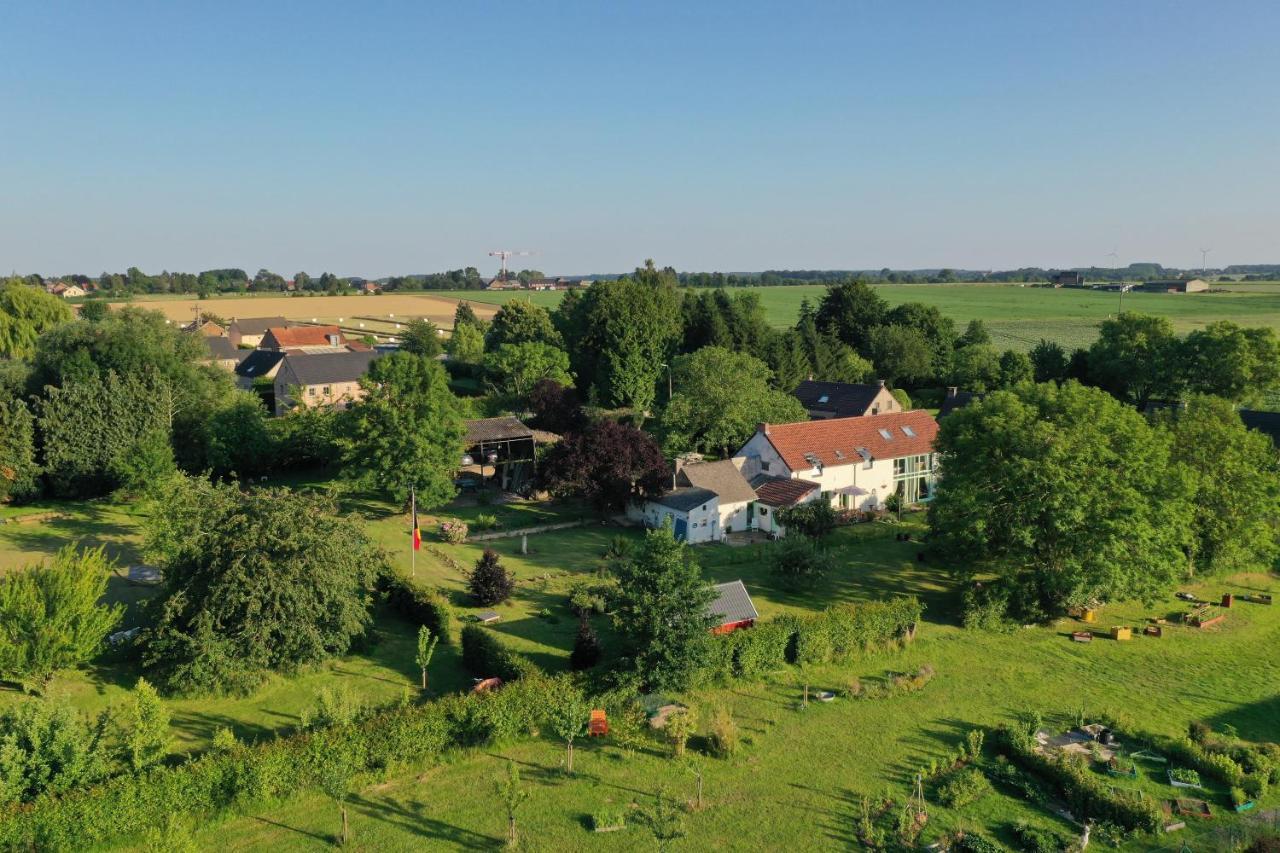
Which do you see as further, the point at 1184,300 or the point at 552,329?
the point at 1184,300

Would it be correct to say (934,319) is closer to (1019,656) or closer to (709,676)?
(1019,656)

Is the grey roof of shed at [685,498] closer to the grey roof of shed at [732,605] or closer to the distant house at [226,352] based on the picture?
the grey roof of shed at [732,605]

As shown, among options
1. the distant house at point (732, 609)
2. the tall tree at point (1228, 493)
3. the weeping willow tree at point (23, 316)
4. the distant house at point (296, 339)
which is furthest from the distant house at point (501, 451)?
the distant house at point (296, 339)

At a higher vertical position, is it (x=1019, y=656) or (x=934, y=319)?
(x=934, y=319)

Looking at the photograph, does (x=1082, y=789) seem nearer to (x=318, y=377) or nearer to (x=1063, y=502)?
(x=1063, y=502)

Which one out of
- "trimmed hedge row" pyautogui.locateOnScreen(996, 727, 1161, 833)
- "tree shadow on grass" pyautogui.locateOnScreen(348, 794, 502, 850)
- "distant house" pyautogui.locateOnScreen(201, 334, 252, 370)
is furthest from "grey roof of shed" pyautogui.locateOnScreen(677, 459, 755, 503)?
"distant house" pyautogui.locateOnScreen(201, 334, 252, 370)

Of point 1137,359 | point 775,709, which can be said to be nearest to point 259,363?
point 775,709

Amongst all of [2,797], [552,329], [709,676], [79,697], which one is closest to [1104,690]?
[709,676]
